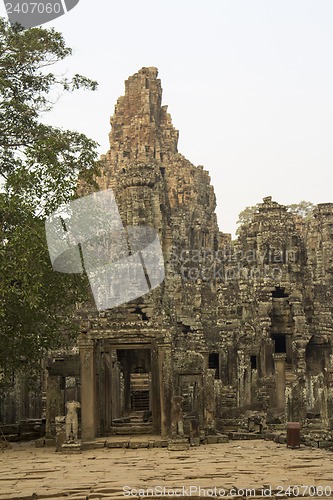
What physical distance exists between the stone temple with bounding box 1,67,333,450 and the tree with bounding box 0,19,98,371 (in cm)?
117

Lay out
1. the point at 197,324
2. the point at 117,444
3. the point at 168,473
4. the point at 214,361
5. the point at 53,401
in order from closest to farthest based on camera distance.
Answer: the point at 168,473, the point at 117,444, the point at 53,401, the point at 197,324, the point at 214,361

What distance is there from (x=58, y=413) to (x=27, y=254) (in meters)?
5.20

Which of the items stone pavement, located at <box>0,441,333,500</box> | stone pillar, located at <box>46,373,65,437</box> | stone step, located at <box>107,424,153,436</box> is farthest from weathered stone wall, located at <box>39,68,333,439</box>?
stone pavement, located at <box>0,441,333,500</box>

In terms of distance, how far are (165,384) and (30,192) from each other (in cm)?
573

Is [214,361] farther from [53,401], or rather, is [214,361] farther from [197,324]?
[53,401]

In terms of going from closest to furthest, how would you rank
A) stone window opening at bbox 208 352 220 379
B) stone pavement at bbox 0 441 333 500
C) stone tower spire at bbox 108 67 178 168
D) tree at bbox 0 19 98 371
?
stone pavement at bbox 0 441 333 500, tree at bbox 0 19 98 371, stone window opening at bbox 208 352 220 379, stone tower spire at bbox 108 67 178 168

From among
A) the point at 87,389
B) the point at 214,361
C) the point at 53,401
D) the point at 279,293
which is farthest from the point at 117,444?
the point at 279,293

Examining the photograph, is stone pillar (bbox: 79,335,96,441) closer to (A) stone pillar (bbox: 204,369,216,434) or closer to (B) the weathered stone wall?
(B) the weathered stone wall

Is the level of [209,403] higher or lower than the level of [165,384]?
lower

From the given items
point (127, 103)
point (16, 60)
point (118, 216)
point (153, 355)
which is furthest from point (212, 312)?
point (127, 103)

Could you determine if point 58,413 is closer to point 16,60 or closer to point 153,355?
point 153,355

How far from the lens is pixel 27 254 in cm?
1880

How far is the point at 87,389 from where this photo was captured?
2033cm

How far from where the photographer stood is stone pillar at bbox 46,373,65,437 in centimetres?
2161
